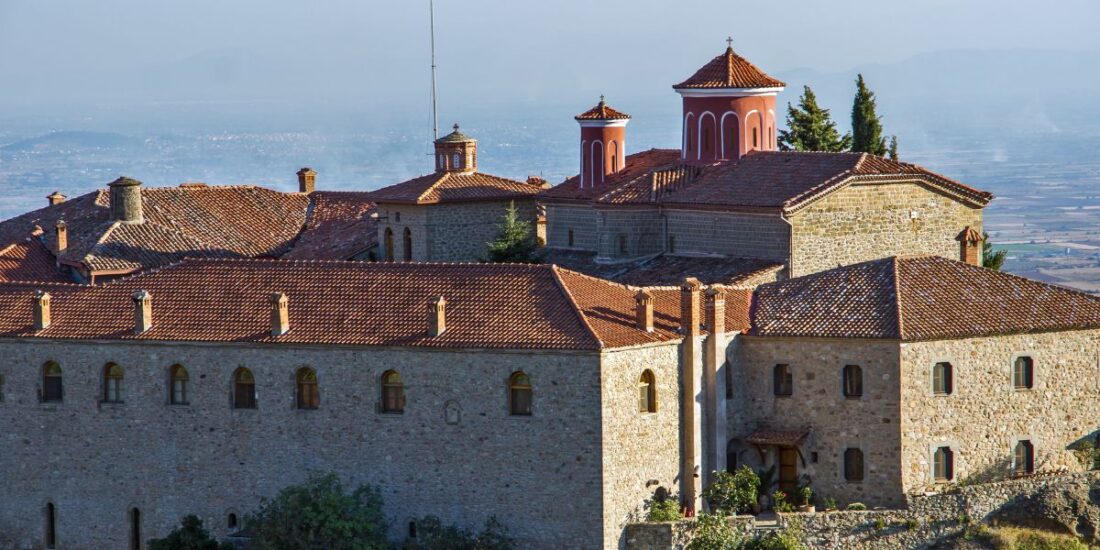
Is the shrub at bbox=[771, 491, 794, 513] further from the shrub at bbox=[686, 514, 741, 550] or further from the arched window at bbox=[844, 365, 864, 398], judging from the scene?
the arched window at bbox=[844, 365, 864, 398]

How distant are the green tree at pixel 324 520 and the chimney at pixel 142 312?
214 inches

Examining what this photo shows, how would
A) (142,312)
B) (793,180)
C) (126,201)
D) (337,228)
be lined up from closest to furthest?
(142,312) < (793,180) < (126,201) < (337,228)

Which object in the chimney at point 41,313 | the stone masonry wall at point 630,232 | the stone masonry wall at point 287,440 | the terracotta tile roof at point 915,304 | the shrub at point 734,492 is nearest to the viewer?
the stone masonry wall at point 287,440

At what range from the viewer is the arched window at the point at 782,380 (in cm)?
4681

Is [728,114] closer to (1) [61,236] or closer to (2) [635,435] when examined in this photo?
(2) [635,435]

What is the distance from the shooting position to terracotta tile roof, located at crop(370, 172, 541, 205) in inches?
2470

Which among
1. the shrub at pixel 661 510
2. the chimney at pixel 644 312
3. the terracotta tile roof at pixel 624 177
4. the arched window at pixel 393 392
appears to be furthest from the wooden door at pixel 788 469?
the terracotta tile roof at pixel 624 177

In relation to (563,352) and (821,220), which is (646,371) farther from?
(821,220)

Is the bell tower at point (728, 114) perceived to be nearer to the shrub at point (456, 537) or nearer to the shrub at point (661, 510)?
the shrub at point (661, 510)

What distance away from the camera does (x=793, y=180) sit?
179 feet

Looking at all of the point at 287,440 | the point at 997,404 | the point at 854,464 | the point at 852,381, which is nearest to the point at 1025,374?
the point at 997,404

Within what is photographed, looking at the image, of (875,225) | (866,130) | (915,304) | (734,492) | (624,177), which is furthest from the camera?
(866,130)

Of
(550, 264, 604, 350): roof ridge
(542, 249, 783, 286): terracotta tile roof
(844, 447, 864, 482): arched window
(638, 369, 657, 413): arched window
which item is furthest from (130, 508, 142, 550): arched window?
(844, 447, 864, 482): arched window

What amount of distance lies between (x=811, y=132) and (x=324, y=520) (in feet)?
110
